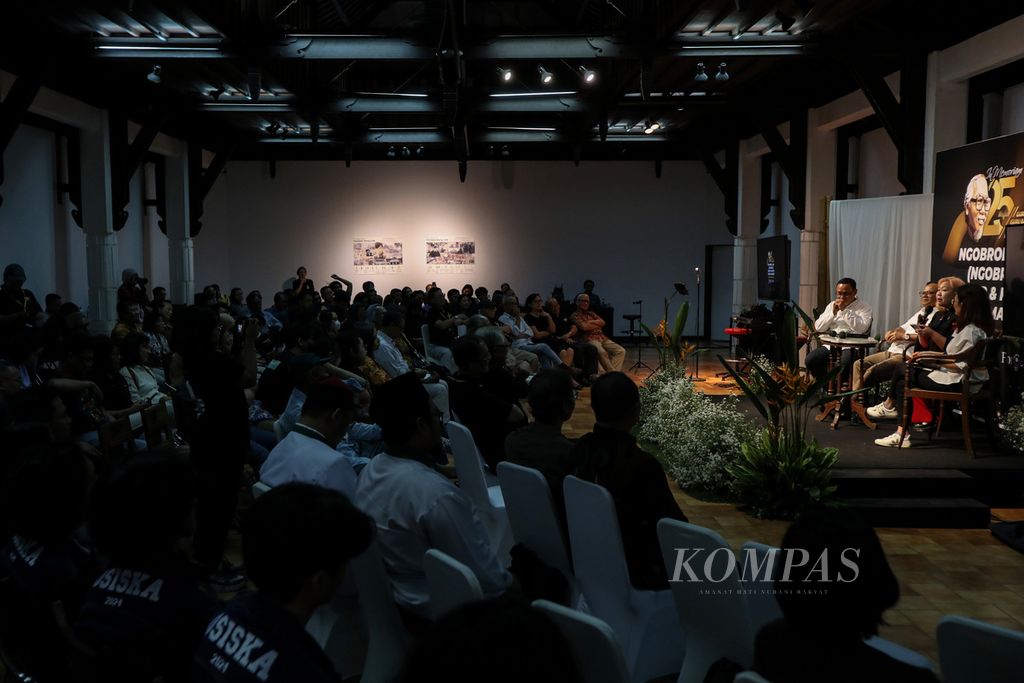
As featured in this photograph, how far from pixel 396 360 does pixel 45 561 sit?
5143mm


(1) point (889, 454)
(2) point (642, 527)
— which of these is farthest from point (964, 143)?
(2) point (642, 527)

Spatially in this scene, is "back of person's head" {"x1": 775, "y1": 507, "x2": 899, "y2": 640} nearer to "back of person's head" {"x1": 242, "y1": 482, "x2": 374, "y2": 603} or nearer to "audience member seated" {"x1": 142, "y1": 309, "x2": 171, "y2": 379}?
"back of person's head" {"x1": 242, "y1": 482, "x2": 374, "y2": 603}

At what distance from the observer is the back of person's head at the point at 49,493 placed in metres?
2.20

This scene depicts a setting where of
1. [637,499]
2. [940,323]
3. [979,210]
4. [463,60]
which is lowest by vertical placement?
[637,499]

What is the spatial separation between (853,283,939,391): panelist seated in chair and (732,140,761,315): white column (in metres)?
7.67

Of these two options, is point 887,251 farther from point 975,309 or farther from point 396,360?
point 396,360

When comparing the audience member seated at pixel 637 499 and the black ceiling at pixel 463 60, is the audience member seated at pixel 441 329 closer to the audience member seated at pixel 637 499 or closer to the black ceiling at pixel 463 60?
the black ceiling at pixel 463 60

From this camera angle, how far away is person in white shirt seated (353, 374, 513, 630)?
8.52 ft

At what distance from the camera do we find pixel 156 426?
4.86 meters

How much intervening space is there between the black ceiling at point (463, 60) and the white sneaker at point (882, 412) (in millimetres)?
3431

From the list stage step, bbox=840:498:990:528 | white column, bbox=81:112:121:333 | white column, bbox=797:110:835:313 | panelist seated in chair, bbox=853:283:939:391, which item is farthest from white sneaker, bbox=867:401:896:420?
white column, bbox=81:112:121:333

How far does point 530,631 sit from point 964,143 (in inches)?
357

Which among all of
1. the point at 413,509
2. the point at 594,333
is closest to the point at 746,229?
the point at 594,333

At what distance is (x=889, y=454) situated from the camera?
637cm
